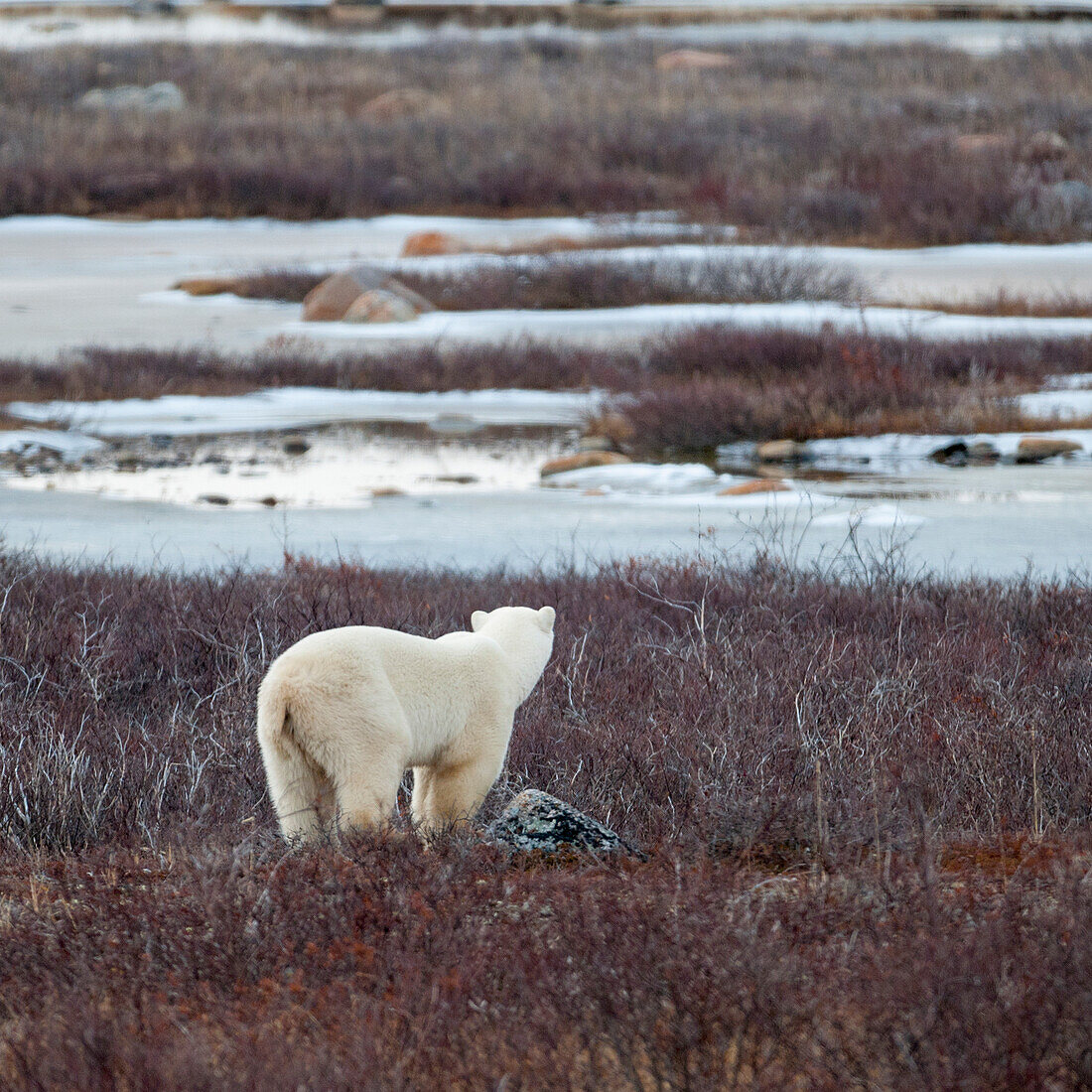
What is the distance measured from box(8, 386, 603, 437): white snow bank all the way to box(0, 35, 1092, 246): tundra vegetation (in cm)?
1116

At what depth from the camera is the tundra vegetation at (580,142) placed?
90.0 ft

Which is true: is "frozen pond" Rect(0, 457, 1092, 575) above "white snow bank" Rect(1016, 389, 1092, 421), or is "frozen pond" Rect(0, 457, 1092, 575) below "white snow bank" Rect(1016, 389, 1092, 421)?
above

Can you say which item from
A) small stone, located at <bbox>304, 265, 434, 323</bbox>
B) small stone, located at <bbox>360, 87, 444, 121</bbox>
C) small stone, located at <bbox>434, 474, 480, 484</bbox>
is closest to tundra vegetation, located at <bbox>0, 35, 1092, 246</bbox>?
small stone, located at <bbox>360, 87, 444, 121</bbox>

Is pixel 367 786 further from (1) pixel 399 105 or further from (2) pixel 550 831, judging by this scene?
(1) pixel 399 105

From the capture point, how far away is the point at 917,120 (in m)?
37.3

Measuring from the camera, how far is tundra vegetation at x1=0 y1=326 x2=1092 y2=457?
13.0 m

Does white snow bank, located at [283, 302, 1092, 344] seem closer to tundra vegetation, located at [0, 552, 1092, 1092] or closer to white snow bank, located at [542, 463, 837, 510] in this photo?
white snow bank, located at [542, 463, 837, 510]

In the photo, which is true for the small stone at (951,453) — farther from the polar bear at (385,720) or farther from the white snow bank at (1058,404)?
the polar bear at (385,720)

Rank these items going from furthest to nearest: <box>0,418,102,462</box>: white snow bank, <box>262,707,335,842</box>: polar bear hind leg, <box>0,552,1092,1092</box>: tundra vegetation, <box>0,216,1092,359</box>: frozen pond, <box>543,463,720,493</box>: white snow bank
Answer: <box>0,216,1092,359</box>: frozen pond
<box>0,418,102,462</box>: white snow bank
<box>543,463,720,493</box>: white snow bank
<box>262,707,335,842</box>: polar bear hind leg
<box>0,552,1092,1092</box>: tundra vegetation

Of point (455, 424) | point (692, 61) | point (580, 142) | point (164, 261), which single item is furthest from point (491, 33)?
point (455, 424)

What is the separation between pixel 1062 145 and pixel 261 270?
1787 cm

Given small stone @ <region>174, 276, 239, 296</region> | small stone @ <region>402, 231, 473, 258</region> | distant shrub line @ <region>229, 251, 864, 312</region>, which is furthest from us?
small stone @ <region>402, 231, 473, 258</region>

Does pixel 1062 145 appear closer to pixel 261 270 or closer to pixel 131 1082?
pixel 261 270

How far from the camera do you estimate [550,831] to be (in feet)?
11.6
